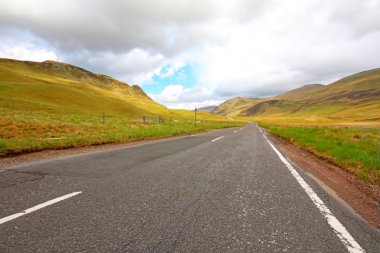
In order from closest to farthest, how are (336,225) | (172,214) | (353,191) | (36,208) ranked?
1. (336,225)
2. (172,214)
3. (36,208)
4. (353,191)

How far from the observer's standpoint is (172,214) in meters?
3.59

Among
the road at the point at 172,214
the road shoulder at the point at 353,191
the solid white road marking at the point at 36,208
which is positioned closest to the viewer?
the road at the point at 172,214

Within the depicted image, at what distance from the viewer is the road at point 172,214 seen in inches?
110

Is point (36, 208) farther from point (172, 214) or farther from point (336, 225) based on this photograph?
point (336, 225)

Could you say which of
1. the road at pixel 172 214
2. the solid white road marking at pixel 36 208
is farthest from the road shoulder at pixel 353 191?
the solid white road marking at pixel 36 208

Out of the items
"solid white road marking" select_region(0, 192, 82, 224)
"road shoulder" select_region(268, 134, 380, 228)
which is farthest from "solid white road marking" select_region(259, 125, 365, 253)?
"solid white road marking" select_region(0, 192, 82, 224)

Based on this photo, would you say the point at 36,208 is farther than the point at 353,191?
No

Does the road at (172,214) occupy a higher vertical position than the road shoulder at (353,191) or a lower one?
higher

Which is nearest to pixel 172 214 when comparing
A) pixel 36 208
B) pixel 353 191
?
pixel 36 208

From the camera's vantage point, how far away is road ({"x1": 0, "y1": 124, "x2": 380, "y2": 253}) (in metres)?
2.78

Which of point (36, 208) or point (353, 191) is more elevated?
point (36, 208)

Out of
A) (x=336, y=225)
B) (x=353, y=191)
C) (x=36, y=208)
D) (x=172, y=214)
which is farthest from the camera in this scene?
(x=353, y=191)

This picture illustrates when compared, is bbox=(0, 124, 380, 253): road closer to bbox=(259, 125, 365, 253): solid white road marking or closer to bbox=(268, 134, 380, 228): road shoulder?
bbox=(259, 125, 365, 253): solid white road marking

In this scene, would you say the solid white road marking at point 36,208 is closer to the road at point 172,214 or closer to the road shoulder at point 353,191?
the road at point 172,214
